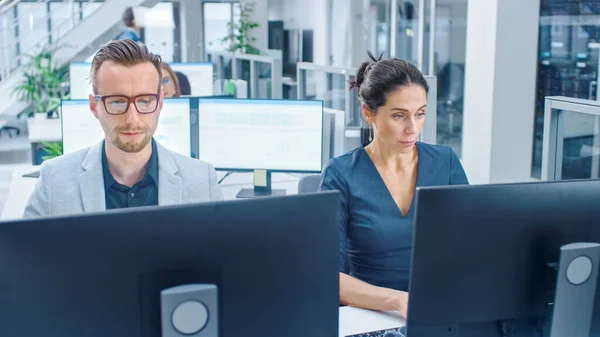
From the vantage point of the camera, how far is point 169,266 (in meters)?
0.97

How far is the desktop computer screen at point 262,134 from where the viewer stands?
9.71 feet

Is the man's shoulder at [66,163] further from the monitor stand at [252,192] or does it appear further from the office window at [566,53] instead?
the office window at [566,53]

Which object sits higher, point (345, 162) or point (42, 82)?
point (42, 82)

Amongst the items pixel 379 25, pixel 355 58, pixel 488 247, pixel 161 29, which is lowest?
pixel 488 247

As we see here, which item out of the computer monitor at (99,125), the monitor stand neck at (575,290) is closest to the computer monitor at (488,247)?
the monitor stand neck at (575,290)

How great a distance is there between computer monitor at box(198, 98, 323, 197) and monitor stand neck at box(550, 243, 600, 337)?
1853 millimetres

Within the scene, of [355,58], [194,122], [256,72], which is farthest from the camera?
[355,58]

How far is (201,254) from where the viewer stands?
98 centimetres

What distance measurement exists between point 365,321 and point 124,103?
2.57ft

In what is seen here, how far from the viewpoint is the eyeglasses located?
1.59 meters

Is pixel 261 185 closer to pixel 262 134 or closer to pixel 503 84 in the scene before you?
pixel 262 134

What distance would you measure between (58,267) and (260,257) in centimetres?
29

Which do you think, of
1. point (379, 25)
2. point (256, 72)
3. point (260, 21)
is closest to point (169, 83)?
point (256, 72)

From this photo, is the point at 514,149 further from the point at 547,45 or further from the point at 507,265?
the point at 507,265
